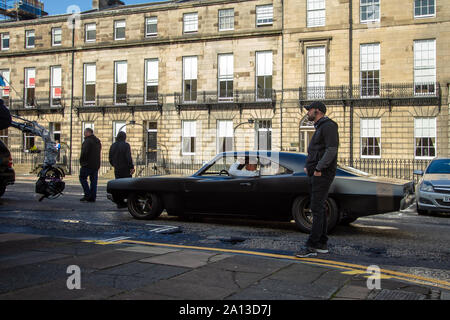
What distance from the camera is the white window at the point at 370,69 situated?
26.0 meters

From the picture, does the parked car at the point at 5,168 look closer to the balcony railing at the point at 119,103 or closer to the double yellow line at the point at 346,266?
the double yellow line at the point at 346,266

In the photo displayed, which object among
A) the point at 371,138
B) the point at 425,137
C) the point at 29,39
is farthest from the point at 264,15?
the point at 29,39

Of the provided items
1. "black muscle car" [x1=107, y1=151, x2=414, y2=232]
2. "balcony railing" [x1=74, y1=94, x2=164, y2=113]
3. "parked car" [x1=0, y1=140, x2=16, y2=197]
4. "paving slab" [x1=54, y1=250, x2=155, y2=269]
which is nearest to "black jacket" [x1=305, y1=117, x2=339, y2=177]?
"black muscle car" [x1=107, y1=151, x2=414, y2=232]

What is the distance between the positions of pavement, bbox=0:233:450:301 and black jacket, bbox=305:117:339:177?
3.59ft

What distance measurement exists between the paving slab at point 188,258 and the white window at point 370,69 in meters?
23.3

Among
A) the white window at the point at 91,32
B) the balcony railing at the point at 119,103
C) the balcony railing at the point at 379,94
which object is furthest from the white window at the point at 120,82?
the balcony railing at the point at 379,94

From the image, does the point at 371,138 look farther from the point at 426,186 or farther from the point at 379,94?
the point at 426,186

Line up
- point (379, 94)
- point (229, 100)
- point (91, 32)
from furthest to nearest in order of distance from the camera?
point (91, 32) < point (229, 100) < point (379, 94)

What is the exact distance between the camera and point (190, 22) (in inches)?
1182

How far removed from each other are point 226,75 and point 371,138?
1019 centimetres

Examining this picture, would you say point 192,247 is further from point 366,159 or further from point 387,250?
point 366,159

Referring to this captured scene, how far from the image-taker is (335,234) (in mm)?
7047

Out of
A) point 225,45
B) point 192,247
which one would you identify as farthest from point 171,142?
point 192,247

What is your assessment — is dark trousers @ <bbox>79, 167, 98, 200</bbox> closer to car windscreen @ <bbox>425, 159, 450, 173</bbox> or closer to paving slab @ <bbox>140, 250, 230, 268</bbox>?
paving slab @ <bbox>140, 250, 230, 268</bbox>
